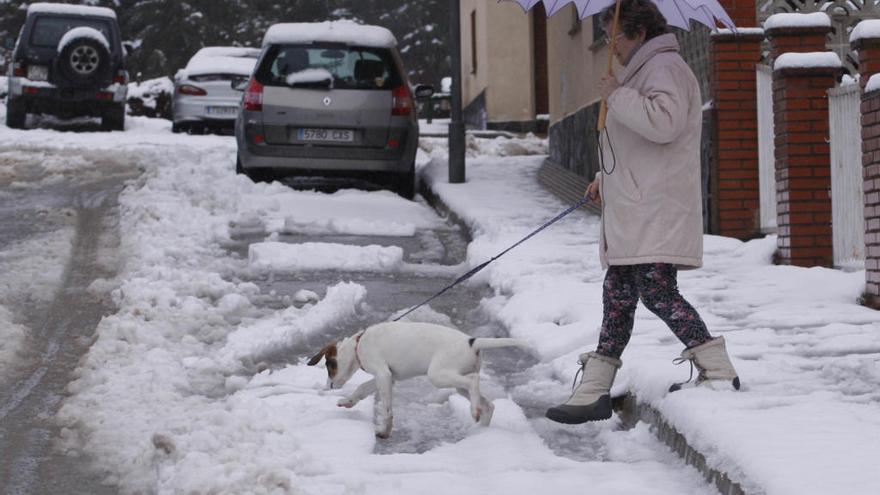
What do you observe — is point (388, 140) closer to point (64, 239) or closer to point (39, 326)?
point (64, 239)

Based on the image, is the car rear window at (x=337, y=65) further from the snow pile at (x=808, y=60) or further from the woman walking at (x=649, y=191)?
the woman walking at (x=649, y=191)

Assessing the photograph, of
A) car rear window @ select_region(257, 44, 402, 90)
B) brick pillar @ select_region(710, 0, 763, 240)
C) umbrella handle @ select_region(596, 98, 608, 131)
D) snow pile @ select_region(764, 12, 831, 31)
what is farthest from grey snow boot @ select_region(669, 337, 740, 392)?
car rear window @ select_region(257, 44, 402, 90)

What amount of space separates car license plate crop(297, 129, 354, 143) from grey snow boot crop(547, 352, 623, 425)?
8.85 meters

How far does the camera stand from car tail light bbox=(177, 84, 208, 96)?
2311 cm

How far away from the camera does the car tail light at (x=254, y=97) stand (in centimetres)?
1434

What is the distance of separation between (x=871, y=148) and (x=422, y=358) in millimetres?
3593

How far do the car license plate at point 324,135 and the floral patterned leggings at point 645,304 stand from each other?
8894 mm

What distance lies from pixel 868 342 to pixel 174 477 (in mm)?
3521

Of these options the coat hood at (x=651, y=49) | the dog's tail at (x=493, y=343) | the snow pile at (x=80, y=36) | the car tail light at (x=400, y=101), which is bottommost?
the dog's tail at (x=493, y=343)

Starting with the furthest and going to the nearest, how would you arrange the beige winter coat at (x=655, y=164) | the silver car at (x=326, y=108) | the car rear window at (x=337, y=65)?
the car rear window at (x=337, y=65)
the silver car at (x=326, y=108)
the beige winter coat at (x=655, y=164)

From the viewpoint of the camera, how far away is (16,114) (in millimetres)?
23109

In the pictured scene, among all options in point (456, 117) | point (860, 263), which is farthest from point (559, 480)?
point (456, 117)

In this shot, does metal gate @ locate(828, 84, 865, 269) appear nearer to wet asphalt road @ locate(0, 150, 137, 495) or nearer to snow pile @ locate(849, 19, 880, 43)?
snow pile @ locate(849, 19, 880, 43)

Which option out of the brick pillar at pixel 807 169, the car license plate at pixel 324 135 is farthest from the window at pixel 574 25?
the brick pillar at pixel 807 169
